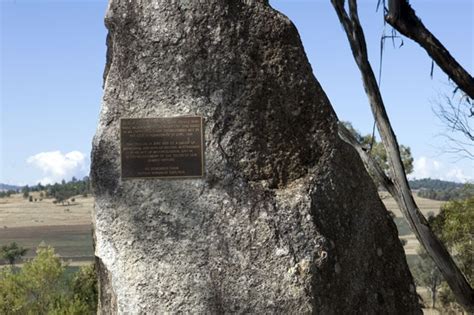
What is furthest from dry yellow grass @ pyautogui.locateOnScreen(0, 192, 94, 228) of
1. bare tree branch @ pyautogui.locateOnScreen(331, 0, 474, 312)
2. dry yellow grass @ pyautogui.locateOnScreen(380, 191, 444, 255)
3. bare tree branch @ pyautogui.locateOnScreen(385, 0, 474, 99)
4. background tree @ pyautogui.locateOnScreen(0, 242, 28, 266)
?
bare tree branch @ pyautogui.locateOnScreen(385, 0, 474, 99)

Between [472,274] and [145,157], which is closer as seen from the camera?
[145,157]

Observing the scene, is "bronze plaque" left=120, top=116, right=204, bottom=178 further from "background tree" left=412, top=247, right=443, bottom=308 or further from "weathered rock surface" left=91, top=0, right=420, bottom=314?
"background tree" left=412, top=247, right=443, bottom=308

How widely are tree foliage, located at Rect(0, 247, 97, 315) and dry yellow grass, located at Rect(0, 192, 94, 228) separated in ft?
136

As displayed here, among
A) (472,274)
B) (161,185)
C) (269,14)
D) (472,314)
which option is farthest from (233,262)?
(472,274)

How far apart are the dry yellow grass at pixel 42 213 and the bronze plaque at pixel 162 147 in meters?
58.8

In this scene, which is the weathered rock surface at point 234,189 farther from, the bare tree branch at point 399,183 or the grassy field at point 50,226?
the grassy field at point 50,226

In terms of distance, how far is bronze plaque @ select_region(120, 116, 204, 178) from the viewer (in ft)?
18.7

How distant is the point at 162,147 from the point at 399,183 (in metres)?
3.33

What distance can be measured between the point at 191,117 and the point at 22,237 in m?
62.7

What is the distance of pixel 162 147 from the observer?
5867 mm

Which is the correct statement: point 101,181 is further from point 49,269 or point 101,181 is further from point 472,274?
point 49,269

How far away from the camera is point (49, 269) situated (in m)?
21.9

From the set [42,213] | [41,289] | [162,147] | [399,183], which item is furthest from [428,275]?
[42,213]

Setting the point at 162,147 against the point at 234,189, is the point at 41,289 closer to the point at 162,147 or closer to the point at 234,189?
the point at 162,147
